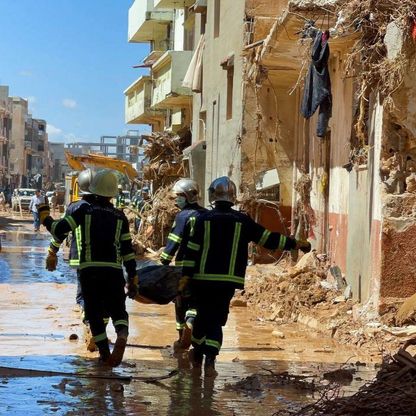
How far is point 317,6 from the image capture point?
14.3 metres

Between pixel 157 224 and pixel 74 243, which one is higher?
pixel 74 243

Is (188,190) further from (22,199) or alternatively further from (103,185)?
(22,199)

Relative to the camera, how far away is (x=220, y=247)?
30.5 ft

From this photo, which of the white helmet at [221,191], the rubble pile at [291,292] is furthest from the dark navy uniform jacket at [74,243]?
the rubble pile at [291,292]

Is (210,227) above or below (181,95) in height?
below

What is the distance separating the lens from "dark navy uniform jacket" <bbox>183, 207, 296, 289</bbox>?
9266mm

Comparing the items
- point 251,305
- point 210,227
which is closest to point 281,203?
point 251,305

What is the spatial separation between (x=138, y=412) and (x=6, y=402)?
100cm

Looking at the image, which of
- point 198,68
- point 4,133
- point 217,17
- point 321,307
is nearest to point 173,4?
point 198,68

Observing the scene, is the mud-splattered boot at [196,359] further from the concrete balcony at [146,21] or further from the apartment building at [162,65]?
the concrete balcony at [146,21]

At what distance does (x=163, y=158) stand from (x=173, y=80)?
2.75 metres

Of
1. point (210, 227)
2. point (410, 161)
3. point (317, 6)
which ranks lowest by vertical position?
point (210, 227)

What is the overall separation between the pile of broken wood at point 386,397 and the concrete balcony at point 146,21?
3913 cm

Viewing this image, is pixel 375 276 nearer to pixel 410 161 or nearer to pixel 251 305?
pixel 410 161
